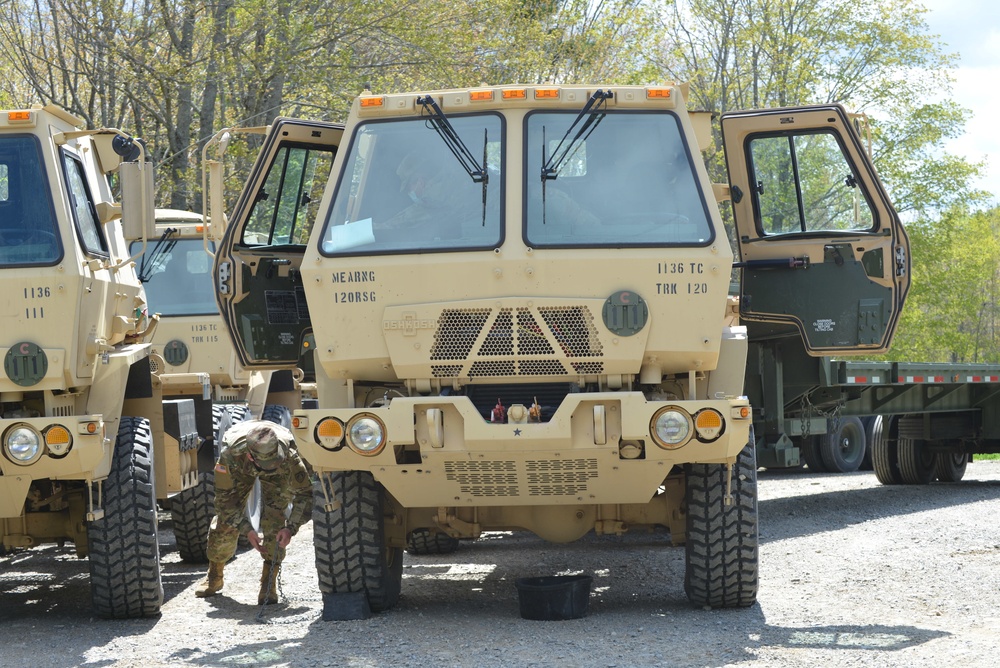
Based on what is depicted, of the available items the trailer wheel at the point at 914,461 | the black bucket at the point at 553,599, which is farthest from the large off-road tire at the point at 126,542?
the trailer wheel at the point at 914,461

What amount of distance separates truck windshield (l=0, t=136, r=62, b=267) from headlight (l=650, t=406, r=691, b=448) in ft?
11.0

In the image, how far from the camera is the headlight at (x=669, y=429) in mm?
6570

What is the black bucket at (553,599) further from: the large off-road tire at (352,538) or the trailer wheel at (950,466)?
the trailer wheel at (950,466)

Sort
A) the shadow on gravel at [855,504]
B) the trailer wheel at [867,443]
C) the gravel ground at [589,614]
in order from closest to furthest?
the gravel ground at [589,614] < the shadow on gravel at [855,504] < the trailer wheel at [867,443]

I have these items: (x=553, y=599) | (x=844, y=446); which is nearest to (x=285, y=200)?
(x=553, y=599)

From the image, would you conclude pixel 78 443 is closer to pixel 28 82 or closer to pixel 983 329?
pixel 28 82

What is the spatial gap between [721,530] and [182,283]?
636cm

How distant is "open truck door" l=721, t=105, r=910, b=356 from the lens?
→ 8367mm

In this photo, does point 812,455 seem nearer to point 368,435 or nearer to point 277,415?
point 277,415

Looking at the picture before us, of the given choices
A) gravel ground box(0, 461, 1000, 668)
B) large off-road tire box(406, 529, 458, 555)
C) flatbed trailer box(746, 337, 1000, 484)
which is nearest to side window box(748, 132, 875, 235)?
flatbed trailer box(746, 337, 1000, 484)

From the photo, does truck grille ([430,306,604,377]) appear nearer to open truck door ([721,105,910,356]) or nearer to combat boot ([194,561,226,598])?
open truck door ([721,105,910,356])

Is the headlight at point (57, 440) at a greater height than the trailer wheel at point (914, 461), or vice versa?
the headlight at point (57, 440)

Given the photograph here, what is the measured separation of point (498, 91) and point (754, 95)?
24.8 metres

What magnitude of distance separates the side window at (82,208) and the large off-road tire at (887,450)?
1024 centimetres
